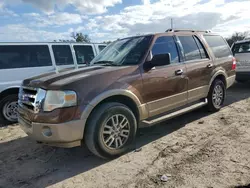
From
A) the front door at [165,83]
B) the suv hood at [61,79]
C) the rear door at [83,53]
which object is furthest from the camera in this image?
the rear door at [83,53]

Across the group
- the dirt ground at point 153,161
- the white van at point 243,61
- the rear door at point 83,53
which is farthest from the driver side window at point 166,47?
the white van at point 243,61

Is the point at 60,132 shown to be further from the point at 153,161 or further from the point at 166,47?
the point at 166,47

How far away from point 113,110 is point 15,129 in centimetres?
320

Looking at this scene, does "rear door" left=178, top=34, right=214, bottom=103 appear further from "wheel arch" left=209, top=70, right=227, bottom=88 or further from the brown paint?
"wheel arch" left=209, top=70, right=227, bottom=88

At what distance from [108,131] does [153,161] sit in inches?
32.0

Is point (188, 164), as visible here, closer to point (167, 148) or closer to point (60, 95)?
point (167, 148)

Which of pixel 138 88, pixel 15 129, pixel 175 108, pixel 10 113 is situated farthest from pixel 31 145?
pixel 175 108

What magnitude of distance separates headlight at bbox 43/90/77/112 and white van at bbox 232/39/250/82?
7.45 m

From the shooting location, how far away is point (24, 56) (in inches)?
238

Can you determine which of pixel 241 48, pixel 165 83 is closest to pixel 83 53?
pixel 165 83

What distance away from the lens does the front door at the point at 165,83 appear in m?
4.12

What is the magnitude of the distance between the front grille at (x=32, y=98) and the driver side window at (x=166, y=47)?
6.74ft

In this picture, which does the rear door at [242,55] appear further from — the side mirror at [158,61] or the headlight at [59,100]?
the headlight at [59,100]

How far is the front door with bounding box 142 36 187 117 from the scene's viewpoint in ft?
13.5
